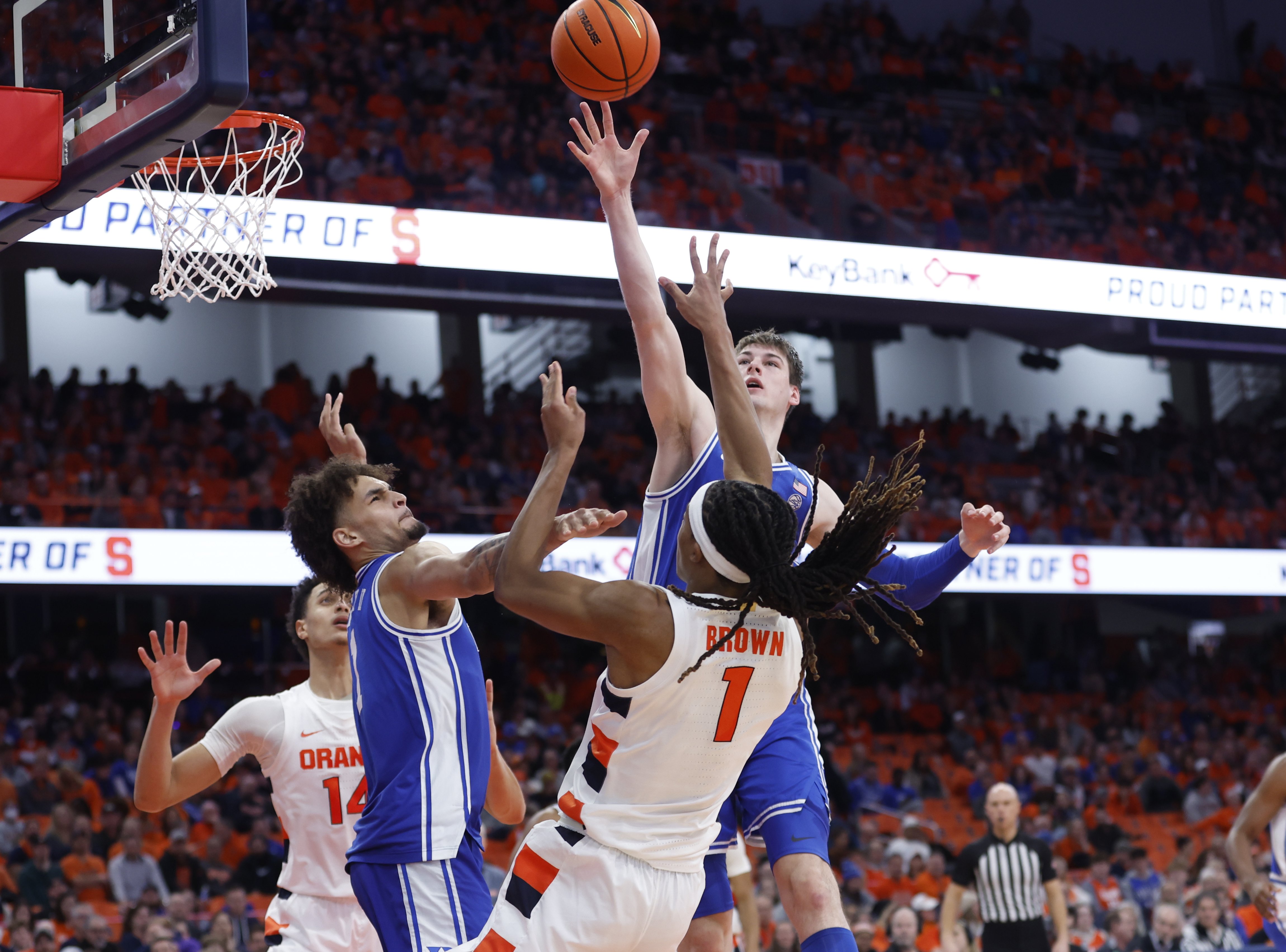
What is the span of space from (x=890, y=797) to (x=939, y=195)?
6942mm

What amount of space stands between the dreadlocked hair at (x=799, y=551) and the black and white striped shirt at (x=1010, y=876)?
5155mm

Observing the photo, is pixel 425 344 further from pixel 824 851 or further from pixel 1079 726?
pixel 824 851

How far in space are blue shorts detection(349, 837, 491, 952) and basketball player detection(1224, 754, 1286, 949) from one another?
3210 mm

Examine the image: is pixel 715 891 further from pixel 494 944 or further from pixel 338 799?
pixel 494 944

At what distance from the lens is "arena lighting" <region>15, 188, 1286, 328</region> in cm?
1122

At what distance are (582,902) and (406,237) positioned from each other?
9581 mm

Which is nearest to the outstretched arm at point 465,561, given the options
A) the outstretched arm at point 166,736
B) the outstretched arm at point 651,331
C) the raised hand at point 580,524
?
the raised hand at point 580,524

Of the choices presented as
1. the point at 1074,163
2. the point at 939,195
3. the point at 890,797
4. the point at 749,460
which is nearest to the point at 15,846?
the point at 890,797

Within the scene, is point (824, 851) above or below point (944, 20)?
below

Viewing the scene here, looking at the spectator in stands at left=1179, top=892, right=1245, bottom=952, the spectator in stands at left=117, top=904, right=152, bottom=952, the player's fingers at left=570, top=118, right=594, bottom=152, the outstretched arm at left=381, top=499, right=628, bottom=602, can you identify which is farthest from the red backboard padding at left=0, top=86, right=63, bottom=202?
the spectator in stands at left=1179, top=892, right=1245, bottom=952

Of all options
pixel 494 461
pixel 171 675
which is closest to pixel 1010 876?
pixel 171 675

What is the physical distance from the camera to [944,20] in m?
20.5

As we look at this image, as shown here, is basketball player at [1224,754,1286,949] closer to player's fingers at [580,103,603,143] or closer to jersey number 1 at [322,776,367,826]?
jersey number 1 at [322,776,367,826]


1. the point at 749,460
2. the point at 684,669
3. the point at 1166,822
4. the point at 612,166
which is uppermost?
the point at 612,166
